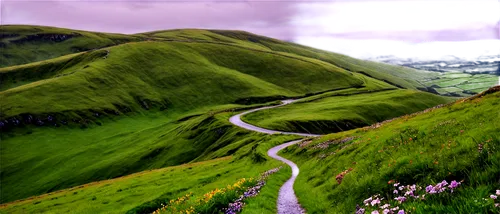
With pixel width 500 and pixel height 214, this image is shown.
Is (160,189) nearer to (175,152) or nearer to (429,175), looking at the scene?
(429,175)

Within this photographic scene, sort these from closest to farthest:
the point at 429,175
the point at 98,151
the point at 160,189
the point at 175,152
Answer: the point at 429,175, the point at 160,189, the point at 175,152, the point at 98,151

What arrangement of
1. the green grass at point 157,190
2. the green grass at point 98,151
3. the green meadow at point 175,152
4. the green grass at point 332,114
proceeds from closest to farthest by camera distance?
the green meadow at point 175,152
the green grass at point 157,190
the green grass at point 98,151
the green grass at point 332,114

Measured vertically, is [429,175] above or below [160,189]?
above

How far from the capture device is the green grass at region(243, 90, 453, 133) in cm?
12288

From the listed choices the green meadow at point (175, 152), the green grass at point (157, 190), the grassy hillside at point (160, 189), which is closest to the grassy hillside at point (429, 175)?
the green meadow at point (175, 152)

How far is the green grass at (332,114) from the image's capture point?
403 ft

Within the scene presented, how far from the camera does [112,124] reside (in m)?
189

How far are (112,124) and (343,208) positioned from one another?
189 meters

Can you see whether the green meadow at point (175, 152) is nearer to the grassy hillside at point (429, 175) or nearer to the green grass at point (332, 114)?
the grassy hillside at point (429, 175)

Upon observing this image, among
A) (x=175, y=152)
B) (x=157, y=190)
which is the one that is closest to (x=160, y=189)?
(x=157, y=190)

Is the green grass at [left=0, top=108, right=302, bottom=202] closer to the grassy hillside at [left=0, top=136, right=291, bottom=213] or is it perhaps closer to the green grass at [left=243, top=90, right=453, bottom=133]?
the green grass at [left=243, top=90, right=453, bottom=133]

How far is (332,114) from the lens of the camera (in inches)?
5531

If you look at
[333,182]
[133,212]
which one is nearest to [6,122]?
A: [133,212]

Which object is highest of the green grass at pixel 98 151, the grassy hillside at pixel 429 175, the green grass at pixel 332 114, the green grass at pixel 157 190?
the grassy hillside at pixel 429 175
